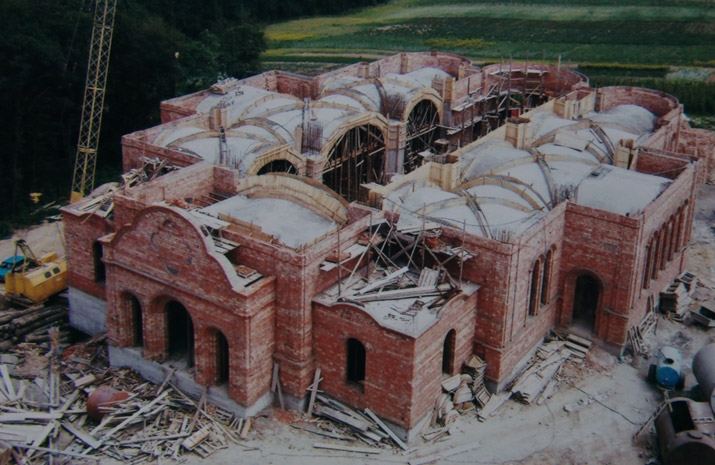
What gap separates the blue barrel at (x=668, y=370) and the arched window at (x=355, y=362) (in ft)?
36.3

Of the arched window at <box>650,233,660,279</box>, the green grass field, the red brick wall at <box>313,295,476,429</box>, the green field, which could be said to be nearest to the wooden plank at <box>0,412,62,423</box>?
the red brick wall at <box>313,295,476,429</box>

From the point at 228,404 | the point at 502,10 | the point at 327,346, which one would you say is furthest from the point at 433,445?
the point at 502,10

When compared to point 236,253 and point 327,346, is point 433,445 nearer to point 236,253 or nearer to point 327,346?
point 327,346

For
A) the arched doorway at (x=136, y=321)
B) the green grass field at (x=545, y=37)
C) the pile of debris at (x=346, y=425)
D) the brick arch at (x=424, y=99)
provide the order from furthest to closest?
1. the green grass field at (x=545, y=37)
2. the brick arch at (x=424, y=99)
3. the arched doorway at (x=136, y=321)
4. the pile of debris at (x=346, y=425)

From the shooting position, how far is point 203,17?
84562 millimetres

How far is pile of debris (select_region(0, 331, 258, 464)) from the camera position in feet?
90.3

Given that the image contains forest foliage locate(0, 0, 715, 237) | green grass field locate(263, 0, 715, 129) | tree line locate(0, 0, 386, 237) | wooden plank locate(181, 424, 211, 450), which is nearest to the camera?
wooden plank locate(181, 424, 211, 450)

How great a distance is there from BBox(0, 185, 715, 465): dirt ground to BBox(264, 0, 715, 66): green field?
53725 mm

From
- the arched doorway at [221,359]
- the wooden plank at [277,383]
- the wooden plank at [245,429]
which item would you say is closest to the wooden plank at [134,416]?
the arched doorway at [221,359]

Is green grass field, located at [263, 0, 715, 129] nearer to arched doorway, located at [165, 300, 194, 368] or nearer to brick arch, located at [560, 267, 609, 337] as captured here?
brick arch, located at [560, 267, 609, 337]

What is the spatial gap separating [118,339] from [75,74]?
89.8 ft

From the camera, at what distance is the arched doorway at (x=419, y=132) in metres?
47.9

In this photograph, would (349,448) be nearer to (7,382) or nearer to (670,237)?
(7,382)

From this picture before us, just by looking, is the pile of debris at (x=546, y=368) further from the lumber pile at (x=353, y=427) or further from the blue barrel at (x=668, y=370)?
the lumber pile at (x=353, y=427)
